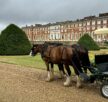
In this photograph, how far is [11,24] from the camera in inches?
1198

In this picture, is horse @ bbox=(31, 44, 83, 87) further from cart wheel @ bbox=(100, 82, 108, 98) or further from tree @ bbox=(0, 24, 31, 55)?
tree @ bbox=(0, 24, 31, 55)

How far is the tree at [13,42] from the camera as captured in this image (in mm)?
29484

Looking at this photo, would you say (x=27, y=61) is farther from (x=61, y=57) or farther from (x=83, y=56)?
(x=83, y=56)

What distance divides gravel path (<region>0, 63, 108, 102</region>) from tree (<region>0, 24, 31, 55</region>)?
50.4 feet

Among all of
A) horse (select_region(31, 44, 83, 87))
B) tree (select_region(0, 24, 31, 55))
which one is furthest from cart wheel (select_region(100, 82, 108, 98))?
tree (select_region(0, 24, 31, 55))

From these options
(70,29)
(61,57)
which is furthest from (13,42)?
(70,29)

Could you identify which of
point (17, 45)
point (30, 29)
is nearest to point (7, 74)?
point (17, 45)

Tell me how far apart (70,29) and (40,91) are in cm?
8644

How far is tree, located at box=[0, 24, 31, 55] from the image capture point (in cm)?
2948

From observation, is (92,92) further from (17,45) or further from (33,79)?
(17,45)

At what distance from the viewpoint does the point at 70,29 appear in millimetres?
97125

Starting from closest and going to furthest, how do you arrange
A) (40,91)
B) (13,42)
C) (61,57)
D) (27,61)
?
(40,91)
(61,57)
(27,61)
(13,42)

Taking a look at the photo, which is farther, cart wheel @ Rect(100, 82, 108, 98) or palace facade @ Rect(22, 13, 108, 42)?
palace facade @ Rect(22, 13, 108, 42)

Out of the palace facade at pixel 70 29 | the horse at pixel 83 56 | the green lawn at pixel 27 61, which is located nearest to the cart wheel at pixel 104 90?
the horse at pixel 83 56
